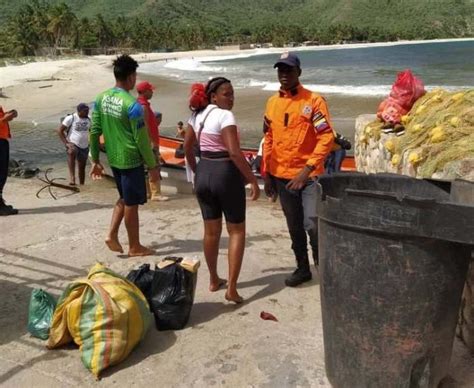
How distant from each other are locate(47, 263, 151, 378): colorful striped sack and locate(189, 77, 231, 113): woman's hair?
4.53 ft

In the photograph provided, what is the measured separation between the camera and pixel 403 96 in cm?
513

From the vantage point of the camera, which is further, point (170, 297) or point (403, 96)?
point (403, 96)

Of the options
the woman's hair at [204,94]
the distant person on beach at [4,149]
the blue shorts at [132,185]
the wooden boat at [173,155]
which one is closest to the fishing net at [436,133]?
the woman's hair at [204,94]

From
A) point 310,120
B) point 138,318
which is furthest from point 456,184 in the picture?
point 138,318

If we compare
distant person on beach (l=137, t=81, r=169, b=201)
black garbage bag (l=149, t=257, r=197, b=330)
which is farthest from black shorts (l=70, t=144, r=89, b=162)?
black garbage bag (l=149, t=257, r=197, b=330)

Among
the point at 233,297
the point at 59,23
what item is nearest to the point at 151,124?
the point at 233,297

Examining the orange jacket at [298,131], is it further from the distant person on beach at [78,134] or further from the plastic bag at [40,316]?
the distant person on beach at [78,134]

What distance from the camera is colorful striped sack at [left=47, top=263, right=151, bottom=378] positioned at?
313 centimetres

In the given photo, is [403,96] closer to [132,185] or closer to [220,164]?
[220,164]

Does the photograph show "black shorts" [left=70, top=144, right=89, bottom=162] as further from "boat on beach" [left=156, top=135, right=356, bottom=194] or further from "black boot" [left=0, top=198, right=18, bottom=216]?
"black boot" [left=0, top=198, right=18, bottom=216]

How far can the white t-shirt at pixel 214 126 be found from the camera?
3672mm

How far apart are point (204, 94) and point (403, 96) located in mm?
2246

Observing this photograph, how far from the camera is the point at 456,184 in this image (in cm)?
274

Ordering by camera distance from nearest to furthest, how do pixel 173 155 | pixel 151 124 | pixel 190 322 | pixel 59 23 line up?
pixel 190 322 < pixel 151 124 < pixel 173 155 < pixel 59 23
